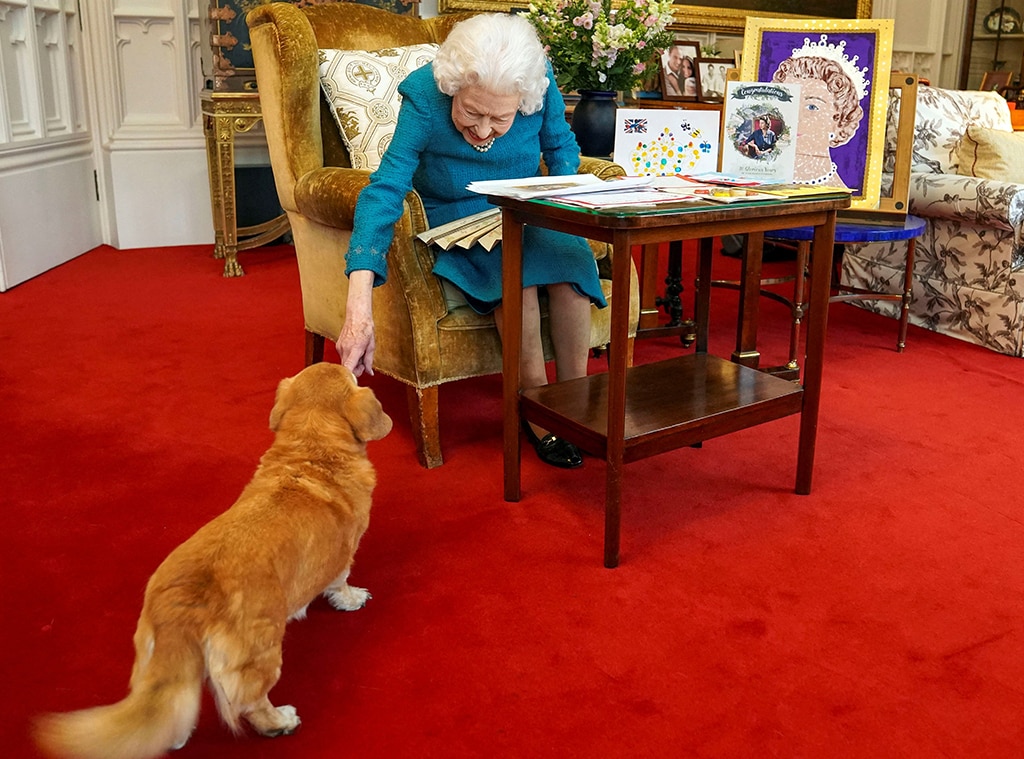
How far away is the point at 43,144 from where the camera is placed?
4422mm

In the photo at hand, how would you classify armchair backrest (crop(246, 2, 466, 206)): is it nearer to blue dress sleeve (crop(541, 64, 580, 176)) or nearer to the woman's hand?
blue dress sleeve (crop(541, 64, 580, 176))

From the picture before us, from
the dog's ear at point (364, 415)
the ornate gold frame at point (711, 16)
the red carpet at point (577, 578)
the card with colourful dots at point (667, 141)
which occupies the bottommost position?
the red carpet at point (577, 578)

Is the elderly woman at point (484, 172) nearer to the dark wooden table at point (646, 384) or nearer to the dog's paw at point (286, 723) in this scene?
the dark wooden table at point (646, 384)

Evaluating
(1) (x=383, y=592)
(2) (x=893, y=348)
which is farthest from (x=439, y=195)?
(2) (x=893, y=348)

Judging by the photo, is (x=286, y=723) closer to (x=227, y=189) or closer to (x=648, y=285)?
(x=648, y=285)

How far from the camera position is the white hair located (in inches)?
79.0

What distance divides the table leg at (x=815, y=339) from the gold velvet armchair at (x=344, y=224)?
564 millimetres

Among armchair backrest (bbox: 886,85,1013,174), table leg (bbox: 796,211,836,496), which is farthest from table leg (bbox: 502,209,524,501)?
armchair backrest (bbox: 886,85,1013,174)

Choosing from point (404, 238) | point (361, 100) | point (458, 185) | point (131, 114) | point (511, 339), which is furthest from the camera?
point (131, 114)

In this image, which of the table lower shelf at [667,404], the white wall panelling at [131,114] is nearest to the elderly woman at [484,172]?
the table lower shelf at [667,404]

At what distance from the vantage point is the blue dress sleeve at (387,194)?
203 centimetres

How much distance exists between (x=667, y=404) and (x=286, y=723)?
103 cm

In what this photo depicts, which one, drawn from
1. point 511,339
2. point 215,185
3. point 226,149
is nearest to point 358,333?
point 511,339

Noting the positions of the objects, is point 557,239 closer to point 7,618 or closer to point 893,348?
point 7,618
